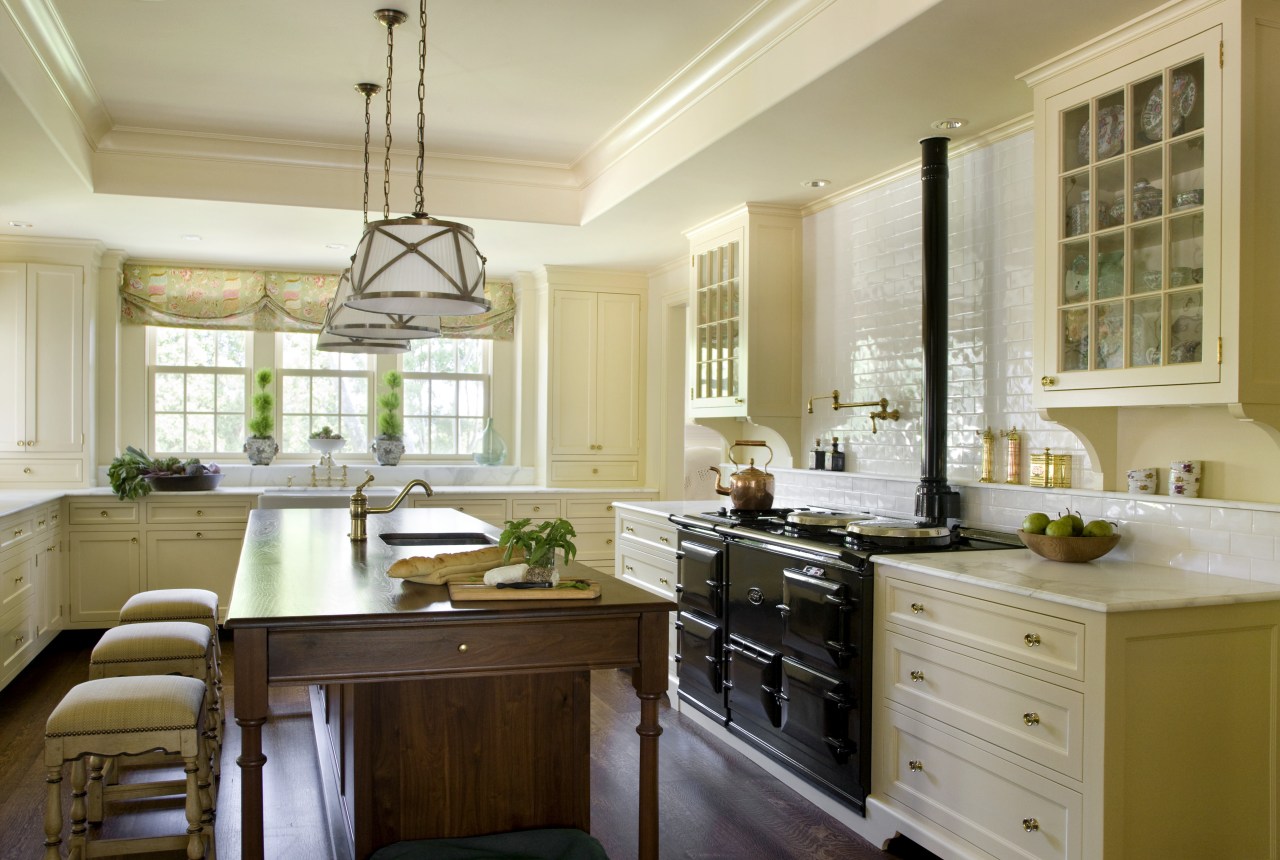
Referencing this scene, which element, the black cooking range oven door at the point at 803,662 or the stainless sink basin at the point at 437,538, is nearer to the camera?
the black cooking range oven door at the point at 803,662

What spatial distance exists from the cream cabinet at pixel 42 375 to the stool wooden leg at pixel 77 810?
4452mm

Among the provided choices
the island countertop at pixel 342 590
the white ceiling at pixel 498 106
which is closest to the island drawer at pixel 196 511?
the white ceiling at pixel 498 106

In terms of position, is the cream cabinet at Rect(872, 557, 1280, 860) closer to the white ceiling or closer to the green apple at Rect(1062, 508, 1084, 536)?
the green apple at Rect(1062, 508, 1084, 536)

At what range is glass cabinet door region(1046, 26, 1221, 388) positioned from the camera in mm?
2791

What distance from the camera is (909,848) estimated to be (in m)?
3.30

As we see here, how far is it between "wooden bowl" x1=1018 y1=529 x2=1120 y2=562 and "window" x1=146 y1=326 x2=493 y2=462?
5.10 metres

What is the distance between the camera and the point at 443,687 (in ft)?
8.67

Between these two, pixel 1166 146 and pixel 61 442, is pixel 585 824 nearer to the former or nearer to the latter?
pixel 1166 146

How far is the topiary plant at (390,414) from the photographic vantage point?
759 cm

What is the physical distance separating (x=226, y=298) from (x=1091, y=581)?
6.48 meters

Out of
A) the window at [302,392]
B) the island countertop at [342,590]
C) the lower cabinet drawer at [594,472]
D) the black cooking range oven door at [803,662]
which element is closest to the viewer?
the island countertop at [342,590]

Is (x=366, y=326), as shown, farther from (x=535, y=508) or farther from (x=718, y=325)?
(x=535, y=508)

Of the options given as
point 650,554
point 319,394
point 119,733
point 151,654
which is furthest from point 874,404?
point 319,394

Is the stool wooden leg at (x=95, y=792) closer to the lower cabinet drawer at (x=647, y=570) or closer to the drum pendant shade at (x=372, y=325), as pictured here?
the drum pendant shade at (x=372, y=325)
